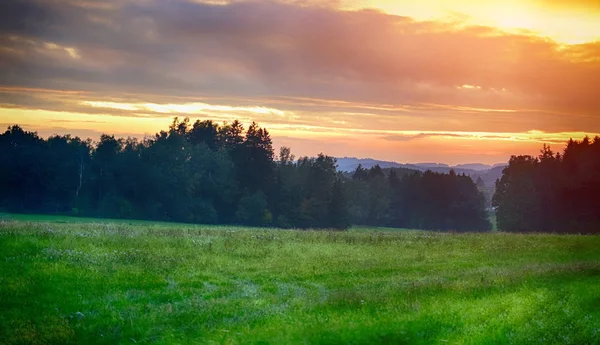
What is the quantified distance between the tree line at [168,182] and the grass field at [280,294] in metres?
62.2

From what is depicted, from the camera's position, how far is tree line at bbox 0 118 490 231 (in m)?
93.1

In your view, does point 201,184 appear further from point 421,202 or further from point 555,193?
point 555,193

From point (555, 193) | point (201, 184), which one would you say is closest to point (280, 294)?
point (555, 193)

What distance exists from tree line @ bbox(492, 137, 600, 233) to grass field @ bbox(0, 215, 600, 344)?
53240 mm

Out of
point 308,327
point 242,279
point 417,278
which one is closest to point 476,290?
point 417,278

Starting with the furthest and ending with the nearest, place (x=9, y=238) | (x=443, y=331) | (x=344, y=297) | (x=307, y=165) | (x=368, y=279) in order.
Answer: (x=307, y=165), (x=9, y=238), (x=368, y=279), (x=344, y=297), (x=443, y=331)

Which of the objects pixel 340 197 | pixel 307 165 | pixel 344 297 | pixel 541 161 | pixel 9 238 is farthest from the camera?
pixel 307 165

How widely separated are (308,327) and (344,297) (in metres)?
3.41

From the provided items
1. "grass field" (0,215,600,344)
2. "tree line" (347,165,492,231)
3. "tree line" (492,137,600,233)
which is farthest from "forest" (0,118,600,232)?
"grass field" (0,215,600,344)

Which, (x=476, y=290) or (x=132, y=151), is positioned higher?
(x=132, y=151)

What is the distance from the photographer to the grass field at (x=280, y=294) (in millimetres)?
14859

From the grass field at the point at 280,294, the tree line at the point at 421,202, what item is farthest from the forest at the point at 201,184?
the grass field at the point at 280,294

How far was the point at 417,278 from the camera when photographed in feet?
75.3

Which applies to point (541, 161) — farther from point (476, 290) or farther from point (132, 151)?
point (476, 290)
